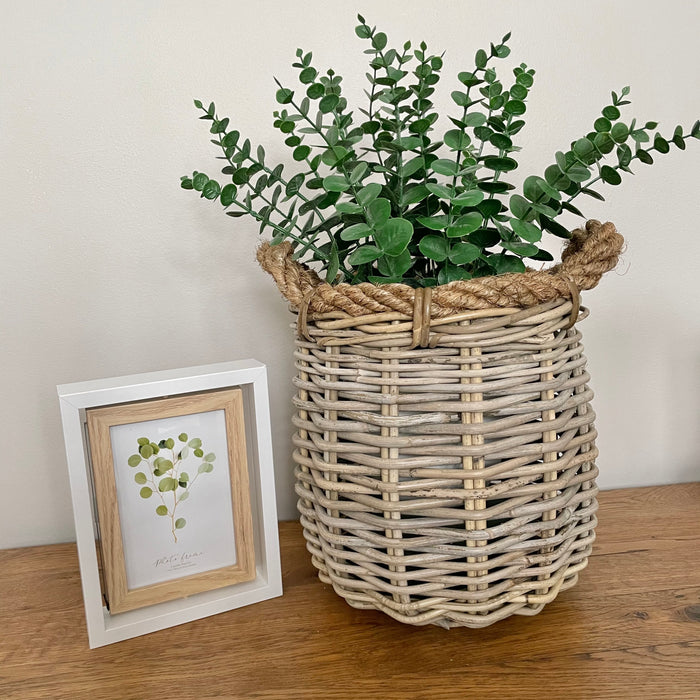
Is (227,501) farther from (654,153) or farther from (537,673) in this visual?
(654,153)

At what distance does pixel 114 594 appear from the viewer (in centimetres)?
72

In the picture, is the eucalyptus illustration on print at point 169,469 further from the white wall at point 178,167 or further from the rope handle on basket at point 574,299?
the rope handle on basket at point 574,299

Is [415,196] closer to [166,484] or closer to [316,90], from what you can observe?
[316,90]

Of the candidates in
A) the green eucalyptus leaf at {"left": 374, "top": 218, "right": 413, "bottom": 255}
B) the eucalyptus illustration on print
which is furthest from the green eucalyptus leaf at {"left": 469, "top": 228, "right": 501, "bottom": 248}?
the eucalyptus illustration on print

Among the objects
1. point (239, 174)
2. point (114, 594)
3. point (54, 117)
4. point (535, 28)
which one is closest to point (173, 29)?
point (54, 117)

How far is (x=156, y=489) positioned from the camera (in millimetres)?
738

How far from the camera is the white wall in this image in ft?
2.97

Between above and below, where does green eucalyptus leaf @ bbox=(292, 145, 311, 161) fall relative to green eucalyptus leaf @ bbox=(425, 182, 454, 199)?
above

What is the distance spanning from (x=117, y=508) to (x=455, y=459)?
1.23 ft

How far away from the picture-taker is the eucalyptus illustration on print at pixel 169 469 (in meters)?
0.73

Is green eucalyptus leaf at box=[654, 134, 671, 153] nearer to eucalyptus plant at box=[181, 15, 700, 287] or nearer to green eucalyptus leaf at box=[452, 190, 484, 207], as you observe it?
eucalyptus plant at box=[181, 15, 700, 287]

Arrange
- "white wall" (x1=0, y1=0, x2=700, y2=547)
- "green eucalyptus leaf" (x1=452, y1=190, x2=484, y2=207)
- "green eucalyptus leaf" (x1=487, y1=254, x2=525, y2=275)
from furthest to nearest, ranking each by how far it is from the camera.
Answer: "white wall" (x1=0, y1=0, x2=700, y2=547), "green eucalyptus leaf" (x1=487, y1=254, x2=525, y2=275), "green eucalyptus leaf" (x1=452, y1=190, x2=484, y2=207)

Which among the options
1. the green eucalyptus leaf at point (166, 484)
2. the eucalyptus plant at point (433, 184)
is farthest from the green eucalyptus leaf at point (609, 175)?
the green eucalyptus leaf at point (166, 484)

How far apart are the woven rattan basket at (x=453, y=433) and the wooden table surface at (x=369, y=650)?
43 millimetres
